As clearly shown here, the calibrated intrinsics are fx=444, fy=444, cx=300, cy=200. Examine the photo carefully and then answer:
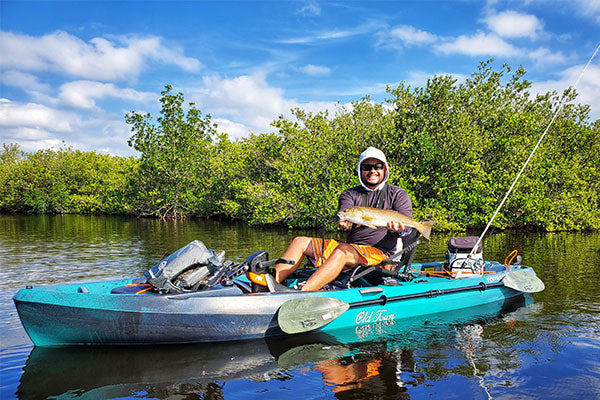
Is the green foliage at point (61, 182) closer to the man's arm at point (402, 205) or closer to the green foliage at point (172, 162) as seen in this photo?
the green foliage at point (172, 162)

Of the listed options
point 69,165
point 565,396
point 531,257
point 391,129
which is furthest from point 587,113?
point 69,165

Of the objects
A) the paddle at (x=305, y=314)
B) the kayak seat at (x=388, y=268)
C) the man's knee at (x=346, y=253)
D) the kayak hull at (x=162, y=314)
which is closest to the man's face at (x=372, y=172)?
the kayak seat at (x=388, y=268)

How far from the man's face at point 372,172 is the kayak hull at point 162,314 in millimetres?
1418

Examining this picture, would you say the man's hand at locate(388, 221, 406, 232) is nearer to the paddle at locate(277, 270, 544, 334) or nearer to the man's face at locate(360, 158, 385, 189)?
the man's face at locate(360, 158, 385, 189)

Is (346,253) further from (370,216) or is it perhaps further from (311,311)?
(311,311)

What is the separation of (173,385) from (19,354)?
2052mm

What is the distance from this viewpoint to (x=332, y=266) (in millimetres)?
5641

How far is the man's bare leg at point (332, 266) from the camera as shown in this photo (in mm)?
5629

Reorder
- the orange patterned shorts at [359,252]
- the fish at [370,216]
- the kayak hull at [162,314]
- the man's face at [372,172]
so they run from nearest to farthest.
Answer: the kayak hull at [162,314] → the fish at [370,216] → the orange patterned shorts at [359,252] → the man's face at [372,172]

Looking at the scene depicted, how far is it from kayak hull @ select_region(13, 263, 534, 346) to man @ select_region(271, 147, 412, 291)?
349 millimetres

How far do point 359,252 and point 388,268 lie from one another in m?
0.68

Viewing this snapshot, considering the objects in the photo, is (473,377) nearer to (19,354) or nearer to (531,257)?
(19,354)

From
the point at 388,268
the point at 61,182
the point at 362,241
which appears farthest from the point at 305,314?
the point at 61,182

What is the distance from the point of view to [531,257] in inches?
460
